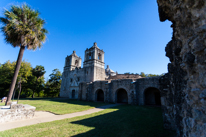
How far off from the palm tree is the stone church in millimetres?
13300

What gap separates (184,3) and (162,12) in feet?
5.88

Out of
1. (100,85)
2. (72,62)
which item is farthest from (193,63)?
(72,62)

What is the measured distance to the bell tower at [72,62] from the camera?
3466 cm

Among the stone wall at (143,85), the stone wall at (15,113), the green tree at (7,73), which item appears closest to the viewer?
the stone wall at (15,113)

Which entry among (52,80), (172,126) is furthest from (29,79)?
(172,126)

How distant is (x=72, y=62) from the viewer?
114ft

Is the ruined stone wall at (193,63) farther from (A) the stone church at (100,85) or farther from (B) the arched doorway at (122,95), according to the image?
(B) the arched doorway at (122,95)

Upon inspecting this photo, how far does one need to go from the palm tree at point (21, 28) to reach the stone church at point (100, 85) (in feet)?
43.6

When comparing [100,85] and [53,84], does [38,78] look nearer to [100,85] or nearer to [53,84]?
[53,84]

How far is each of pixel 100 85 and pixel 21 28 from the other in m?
15.1

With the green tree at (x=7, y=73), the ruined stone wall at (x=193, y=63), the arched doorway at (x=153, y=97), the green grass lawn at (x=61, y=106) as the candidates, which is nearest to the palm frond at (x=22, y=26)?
the green grass lawn at (x=61, y=106)

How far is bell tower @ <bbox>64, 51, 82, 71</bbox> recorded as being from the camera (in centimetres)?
3466

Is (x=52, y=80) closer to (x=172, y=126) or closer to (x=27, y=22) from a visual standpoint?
(x=27, y=22)

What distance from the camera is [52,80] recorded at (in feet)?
127
